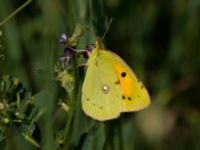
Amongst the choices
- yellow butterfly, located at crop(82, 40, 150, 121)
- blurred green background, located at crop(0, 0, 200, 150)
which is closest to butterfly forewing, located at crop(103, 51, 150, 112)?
yellow butterfly, located at crop(82, 40, 150, 121)

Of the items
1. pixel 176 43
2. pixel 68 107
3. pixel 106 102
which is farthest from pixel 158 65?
pixel 68 107

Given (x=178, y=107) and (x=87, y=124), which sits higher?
(x=178, y=107)

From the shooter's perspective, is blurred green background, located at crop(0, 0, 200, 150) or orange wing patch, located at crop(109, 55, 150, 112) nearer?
orange wing patch, located at crop(109, 55, 150, 112)

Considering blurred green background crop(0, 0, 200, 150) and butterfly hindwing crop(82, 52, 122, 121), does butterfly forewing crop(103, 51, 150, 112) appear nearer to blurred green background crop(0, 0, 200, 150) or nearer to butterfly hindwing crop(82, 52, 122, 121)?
butterfly hindwing crop(82, 52, 122, 121)

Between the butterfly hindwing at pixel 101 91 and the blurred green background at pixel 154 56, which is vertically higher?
the blurred green background at pixel 154 56

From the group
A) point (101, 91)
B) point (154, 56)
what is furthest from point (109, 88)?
point (154, 56)

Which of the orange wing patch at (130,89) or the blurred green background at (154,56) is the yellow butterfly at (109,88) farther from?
the blurred green background at (154,56)

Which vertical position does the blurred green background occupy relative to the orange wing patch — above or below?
above

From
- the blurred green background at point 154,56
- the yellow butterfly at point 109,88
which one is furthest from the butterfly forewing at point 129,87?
the blurred green background at point 154,56

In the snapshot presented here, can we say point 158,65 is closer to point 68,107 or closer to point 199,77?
point 199,77
